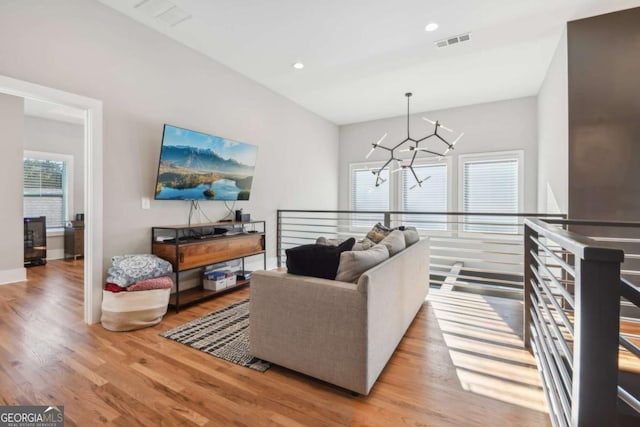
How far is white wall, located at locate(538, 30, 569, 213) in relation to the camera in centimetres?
330

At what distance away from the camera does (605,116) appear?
9.90 feet

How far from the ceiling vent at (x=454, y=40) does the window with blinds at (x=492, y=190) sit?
2.76m

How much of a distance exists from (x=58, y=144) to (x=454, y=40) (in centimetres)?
722

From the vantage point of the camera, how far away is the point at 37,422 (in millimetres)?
1596

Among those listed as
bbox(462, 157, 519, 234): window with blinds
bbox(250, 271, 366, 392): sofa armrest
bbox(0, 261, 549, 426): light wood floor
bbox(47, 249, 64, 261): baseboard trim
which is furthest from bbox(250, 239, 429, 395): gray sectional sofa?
Result: bbox(47, 249, 64, 261): baseboard trim

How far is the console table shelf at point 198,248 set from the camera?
3.16 m

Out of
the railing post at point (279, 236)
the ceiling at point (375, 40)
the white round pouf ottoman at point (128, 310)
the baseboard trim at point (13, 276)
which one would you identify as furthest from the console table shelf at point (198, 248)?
the baseboard trim at point (13, 276)

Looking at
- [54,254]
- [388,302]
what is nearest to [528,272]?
[388,302]

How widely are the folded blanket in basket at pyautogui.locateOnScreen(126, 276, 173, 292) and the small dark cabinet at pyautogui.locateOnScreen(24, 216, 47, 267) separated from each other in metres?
4.07

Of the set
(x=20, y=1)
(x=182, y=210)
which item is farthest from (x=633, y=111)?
(x=20, y=1)

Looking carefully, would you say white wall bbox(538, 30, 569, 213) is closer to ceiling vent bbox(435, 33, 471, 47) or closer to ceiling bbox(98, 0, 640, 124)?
ceiling bbox(98, 0, 640, 124)

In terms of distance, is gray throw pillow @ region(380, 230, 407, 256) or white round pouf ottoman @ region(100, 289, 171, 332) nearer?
gray throw pillow @ region(380, 230, 407, 256)

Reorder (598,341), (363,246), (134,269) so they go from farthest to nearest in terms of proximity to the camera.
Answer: (134,269) → (363,246) → (598,341)

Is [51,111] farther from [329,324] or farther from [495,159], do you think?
[495,159]
